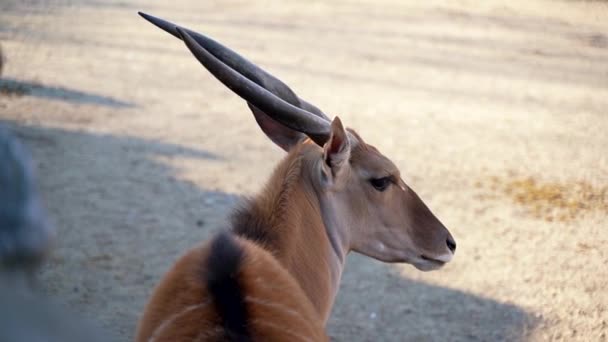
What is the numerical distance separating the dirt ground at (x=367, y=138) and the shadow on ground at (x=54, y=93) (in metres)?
0.02

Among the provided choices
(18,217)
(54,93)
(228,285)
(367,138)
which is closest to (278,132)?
(228,285)

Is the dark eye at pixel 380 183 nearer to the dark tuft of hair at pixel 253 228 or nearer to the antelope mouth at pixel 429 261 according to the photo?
the antelope mouth at pixel 429 261

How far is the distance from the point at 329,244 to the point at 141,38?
6467 millimetres

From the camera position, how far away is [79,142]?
5.39 metres

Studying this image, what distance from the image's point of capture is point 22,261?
29 centimetres

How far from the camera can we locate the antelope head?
2238 mm

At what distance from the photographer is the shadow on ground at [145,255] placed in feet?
11.2

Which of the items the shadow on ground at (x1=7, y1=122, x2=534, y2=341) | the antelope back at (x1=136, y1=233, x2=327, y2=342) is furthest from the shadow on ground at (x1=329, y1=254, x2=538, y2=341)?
the antelope back at (x1=136, y1=233, x2=327, y2=342)

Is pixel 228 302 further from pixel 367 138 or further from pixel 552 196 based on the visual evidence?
pixel 367 138

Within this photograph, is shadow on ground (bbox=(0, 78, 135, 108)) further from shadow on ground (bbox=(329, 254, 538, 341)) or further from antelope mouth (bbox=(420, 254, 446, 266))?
antelope mouth (bbox=(420, 254, 446, 266))

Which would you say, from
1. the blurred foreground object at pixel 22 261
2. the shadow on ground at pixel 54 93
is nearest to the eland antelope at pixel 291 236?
the blurred foreground object at pixel 22 261

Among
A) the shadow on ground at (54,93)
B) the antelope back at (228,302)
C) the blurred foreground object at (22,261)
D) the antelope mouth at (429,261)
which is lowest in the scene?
the shadow on ground at (54,93)

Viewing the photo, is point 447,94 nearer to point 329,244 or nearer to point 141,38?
point 141,38

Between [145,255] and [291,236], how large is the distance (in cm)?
192
